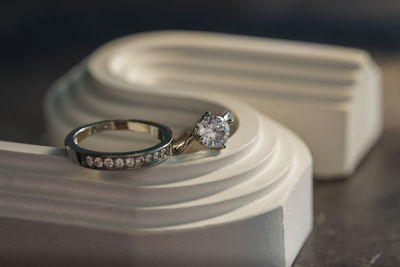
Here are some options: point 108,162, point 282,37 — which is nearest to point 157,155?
point 108,162

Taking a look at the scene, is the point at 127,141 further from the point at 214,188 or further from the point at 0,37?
the point at 0,37

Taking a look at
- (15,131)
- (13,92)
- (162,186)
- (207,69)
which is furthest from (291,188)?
(13,92)

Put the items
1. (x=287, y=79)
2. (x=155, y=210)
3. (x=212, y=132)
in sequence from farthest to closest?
(x=287, y=79)
(x=212, y=132)
(x=155, y=210)

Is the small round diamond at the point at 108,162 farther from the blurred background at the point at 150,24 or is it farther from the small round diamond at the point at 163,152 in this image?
the blurred background at the point at 150,24

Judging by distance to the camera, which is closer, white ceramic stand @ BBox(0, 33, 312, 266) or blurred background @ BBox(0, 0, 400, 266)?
white ceramic stand @ BBox(0, 33, 312, 266)

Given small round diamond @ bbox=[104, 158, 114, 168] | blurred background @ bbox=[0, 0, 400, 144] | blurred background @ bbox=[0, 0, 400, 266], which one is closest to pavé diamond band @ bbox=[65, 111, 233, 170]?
small round diamond @ bbox=[104, 158, 114, 168]

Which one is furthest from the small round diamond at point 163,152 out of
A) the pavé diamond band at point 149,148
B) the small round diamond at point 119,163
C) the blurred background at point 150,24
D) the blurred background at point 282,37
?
the blurred background at point 150,24

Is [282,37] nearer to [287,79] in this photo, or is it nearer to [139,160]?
[287,79]

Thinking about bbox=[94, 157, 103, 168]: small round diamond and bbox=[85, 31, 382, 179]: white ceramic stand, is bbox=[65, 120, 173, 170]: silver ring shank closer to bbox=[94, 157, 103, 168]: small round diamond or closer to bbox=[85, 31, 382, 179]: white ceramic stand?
bbox=[94, 157, 103, 168]: small round diamond
